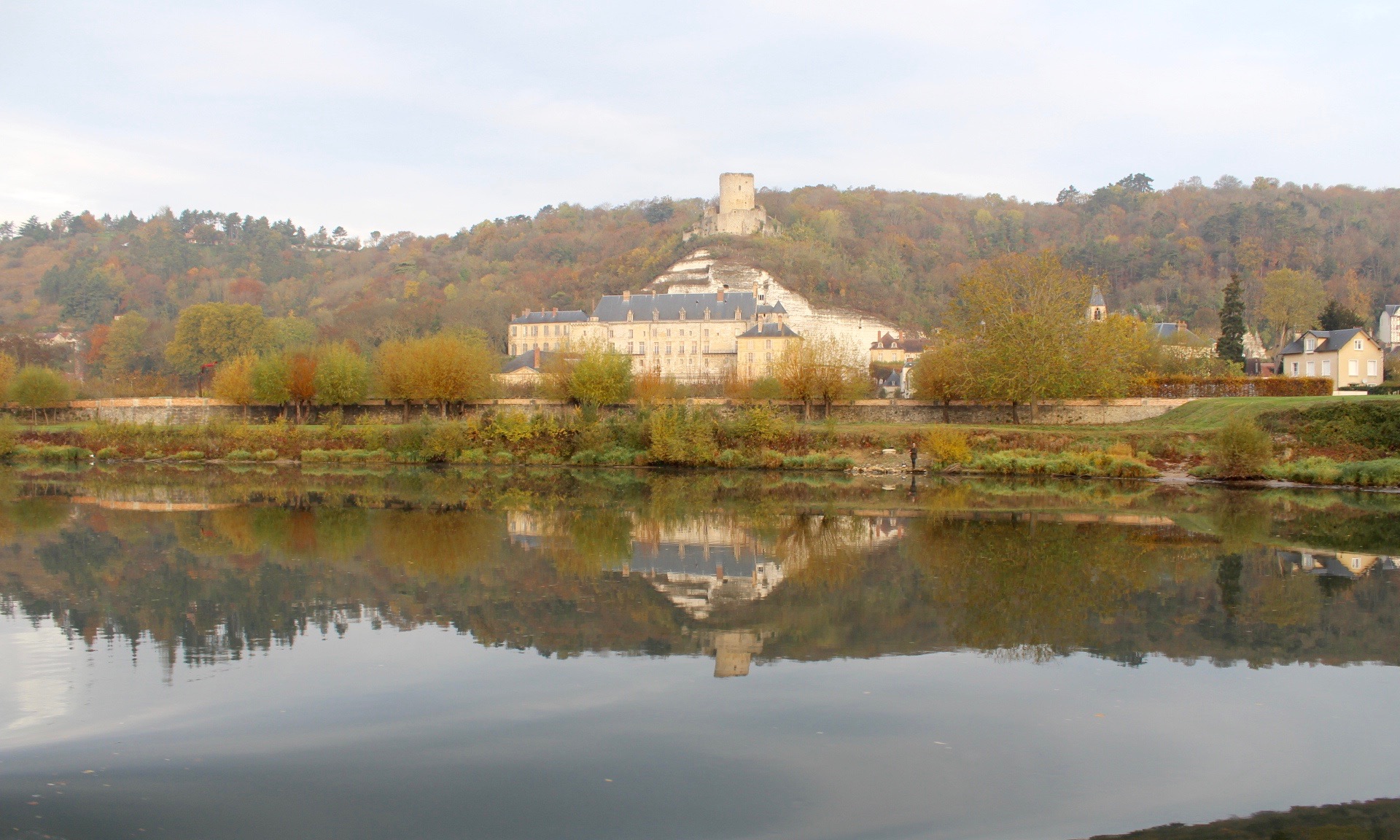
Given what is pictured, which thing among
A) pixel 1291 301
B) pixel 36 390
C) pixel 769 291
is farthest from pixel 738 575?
pixel 769 291

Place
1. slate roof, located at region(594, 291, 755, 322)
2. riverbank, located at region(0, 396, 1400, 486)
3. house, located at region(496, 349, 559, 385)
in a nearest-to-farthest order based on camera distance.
Result: riverbank, located at region(0, 396, 1400, 486)
house, located at region(496, 349, 559, 385)
slate roof, located at region(594, 291, 755, 322)

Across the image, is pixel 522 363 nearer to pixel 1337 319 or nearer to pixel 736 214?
pixel 1337 319

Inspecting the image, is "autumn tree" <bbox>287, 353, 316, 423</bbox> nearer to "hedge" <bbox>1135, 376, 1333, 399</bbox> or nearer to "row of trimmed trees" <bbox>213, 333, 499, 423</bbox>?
"row of trimmed trees" <bbox>213, 333, 499, 423</bbox>

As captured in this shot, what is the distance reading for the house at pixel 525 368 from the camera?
187 feet

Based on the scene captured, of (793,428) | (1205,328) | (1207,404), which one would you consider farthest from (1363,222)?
(793,428)

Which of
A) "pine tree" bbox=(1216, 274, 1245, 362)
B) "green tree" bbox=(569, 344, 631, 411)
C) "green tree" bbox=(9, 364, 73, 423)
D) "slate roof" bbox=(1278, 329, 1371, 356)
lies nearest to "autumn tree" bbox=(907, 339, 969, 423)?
"green tree" bbox=(569, 344, 631, 411)

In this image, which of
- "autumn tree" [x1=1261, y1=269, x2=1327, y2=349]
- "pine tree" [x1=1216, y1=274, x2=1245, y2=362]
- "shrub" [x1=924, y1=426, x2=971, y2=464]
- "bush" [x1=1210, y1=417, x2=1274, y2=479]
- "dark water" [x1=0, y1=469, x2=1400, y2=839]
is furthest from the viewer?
"autumn tree" [x1=1261, y1=269, x2=1327, y2=349]

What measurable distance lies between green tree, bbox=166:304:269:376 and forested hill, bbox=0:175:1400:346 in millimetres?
6221

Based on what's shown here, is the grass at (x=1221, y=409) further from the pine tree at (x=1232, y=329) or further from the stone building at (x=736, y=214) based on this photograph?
the stone building at (x=736, y=214)

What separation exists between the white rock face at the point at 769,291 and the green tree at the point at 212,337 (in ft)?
115

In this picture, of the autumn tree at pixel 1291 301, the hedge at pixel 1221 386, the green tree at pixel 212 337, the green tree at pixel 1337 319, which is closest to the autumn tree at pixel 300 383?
the green tree at pixel 212 337

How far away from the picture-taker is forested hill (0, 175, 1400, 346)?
323 ft

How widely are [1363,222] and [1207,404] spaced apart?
103196 mm

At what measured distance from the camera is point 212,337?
74938mm
